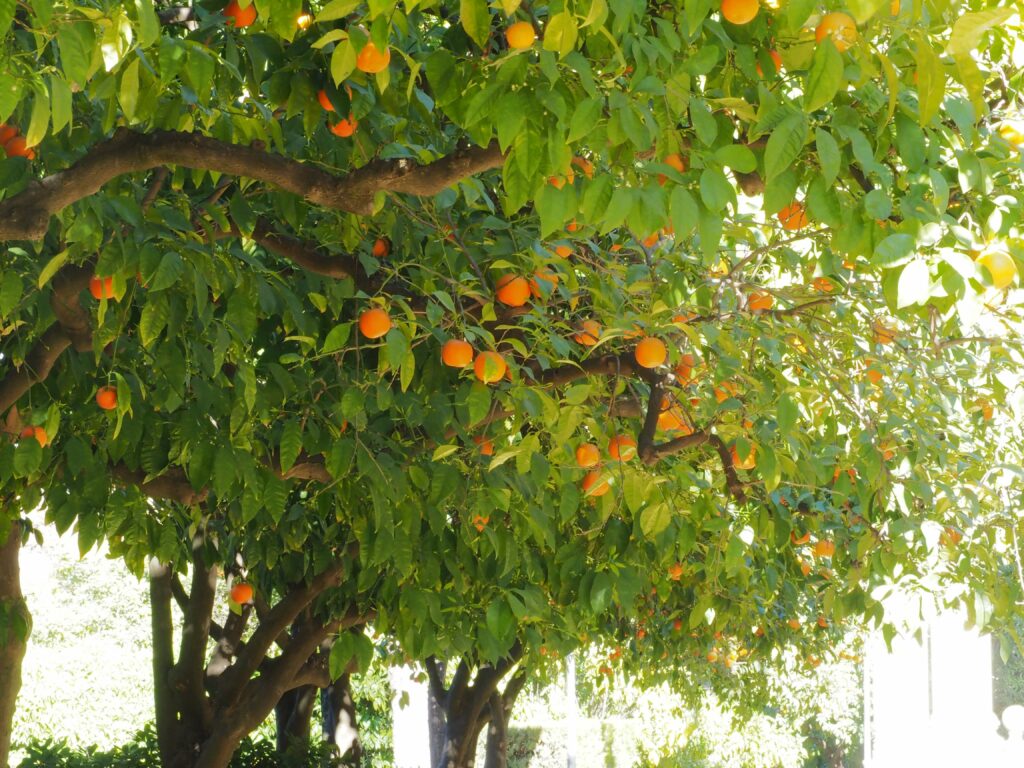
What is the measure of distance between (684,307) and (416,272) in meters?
0.75

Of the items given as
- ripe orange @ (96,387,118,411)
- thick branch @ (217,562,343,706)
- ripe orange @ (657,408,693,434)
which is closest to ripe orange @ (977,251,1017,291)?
ripe orange @ (657,408,693,434)

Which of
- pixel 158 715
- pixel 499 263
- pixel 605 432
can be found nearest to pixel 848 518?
pixel 605 432

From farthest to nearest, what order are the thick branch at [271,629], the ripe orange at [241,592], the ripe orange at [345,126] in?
the ripe orange at [241,592] → the thick branch at [271,629] → the ripe orange at [345,126]

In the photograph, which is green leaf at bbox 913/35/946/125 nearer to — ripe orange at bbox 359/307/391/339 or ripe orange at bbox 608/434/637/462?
ripe orange at bbox 359/307/391/339

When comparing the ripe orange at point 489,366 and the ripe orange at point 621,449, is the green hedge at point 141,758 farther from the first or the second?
the ripe orange at point 489,366

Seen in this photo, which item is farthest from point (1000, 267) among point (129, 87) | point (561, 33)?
point (129, 87)

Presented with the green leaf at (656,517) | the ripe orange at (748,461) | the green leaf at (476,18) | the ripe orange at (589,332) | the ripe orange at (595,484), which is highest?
the green leaf at (476,18)

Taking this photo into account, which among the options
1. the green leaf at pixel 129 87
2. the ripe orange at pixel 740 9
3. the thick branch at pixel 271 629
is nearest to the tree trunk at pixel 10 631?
the thick branch at pixel 271 629

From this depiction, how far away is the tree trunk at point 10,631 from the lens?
448cm

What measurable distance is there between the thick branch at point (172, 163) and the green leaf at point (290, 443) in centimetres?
104

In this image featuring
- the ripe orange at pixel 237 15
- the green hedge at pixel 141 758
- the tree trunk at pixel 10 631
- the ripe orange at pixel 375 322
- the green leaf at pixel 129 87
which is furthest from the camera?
the green hedge at pixel 141 758

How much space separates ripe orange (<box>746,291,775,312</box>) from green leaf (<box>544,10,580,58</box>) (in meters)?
1.83

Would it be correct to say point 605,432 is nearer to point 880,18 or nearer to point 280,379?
point 280,379

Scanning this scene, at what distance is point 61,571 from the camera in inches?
823
